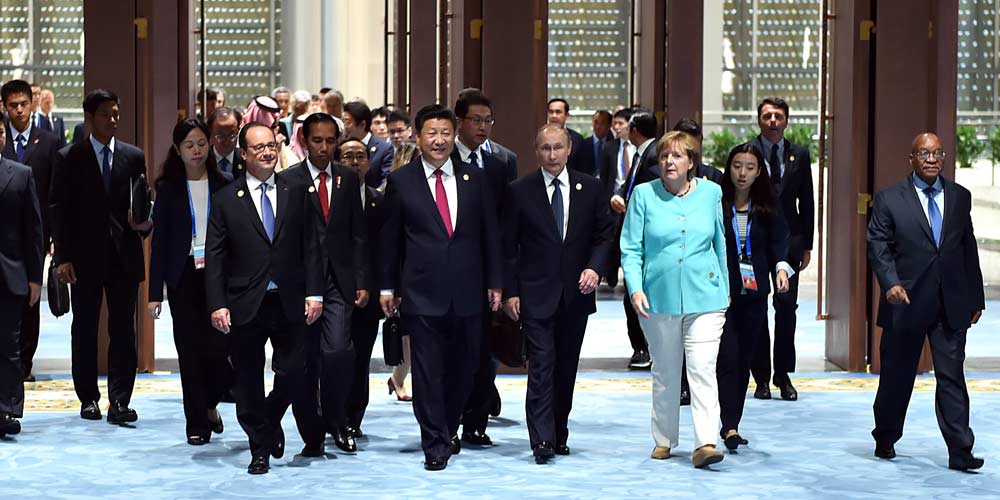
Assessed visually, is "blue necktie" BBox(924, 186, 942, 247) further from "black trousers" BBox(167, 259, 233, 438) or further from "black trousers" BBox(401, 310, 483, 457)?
"black trousers" BBox(167, 259, 233, 438)

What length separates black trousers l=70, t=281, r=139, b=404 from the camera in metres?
8.42

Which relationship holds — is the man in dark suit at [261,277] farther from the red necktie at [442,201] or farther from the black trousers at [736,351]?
the black trousers at [736,351]

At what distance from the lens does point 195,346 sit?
25.6 feet

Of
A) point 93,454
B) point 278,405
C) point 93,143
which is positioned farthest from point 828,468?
point 93,143

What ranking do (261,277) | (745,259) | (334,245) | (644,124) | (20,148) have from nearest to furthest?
(261,277)
(334,245)
(745,259)
(644,124)
(20,148)

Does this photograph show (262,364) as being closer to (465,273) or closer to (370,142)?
(465,273)

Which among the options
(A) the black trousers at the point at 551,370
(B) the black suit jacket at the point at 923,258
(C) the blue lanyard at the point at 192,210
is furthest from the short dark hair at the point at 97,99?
(B) the black suit jacket at the point at 923,258

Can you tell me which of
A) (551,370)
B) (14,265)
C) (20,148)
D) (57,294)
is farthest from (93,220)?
(551,370)

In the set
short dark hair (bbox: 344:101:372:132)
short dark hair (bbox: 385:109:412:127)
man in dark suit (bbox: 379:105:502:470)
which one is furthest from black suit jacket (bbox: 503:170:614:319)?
short dark hair (bbox: 344:101:372:132)

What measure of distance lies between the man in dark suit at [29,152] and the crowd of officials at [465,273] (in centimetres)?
121

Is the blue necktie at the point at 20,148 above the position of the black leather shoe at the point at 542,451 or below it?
above

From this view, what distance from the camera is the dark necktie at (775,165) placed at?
30.9 feet

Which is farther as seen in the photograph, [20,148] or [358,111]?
[358,111]

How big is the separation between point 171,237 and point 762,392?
3.41m
